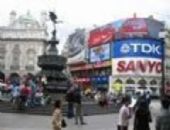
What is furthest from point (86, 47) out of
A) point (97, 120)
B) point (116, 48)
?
point (97, 120)

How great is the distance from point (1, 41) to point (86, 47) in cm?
2025

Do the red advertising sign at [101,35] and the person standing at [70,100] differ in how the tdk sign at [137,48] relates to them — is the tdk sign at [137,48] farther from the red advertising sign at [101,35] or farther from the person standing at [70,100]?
the person standing at [70,100]

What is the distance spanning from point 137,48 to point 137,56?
139 cm

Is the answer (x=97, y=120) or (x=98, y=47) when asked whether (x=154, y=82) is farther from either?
(x=97, y=120)

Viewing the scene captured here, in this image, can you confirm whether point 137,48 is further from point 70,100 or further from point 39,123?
point 39,123

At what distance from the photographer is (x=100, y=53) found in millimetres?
119188

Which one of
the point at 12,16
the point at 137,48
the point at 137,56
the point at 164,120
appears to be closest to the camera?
the point at 164,120

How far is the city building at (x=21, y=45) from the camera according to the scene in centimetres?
13562

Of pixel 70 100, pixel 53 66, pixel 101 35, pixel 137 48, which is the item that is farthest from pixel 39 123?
pixel 101 35

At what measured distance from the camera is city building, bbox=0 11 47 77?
445 ft

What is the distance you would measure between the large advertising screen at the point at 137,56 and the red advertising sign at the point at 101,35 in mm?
3230

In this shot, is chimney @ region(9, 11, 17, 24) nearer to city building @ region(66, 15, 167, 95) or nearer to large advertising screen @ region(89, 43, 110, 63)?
large advertising screen @ region(89, 43, 110, 63)

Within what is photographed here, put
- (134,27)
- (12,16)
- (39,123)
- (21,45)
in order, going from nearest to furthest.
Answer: (39,123)
(134,27)
(21,45)
(12,16)

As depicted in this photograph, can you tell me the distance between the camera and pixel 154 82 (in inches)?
4417
